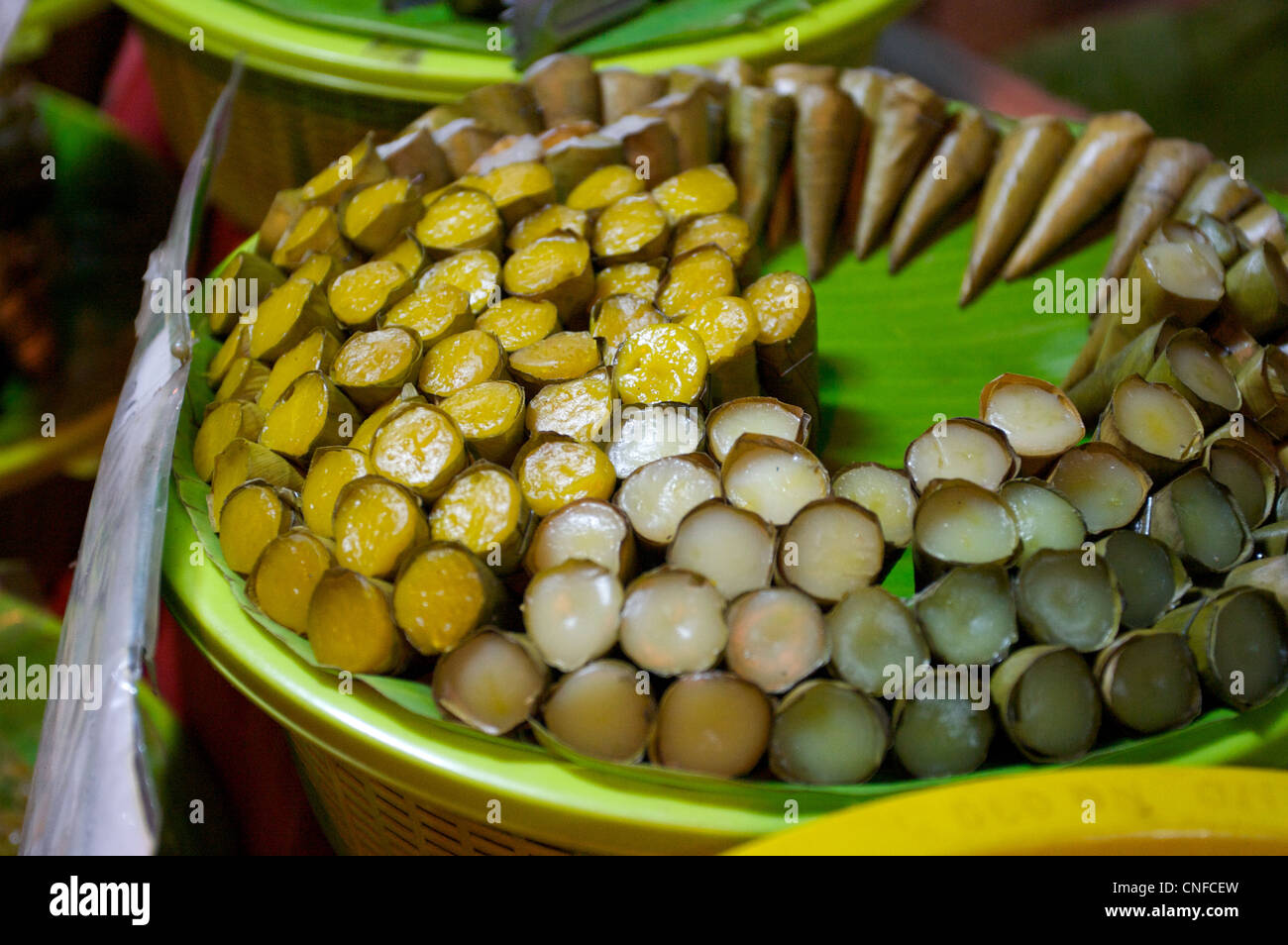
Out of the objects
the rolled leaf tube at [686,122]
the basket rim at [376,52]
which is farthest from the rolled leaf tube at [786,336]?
the basket rim at [376,52]

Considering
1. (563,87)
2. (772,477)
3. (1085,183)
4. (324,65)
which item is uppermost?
(324,65)

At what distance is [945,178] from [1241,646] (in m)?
0.92

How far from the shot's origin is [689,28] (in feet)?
6.09

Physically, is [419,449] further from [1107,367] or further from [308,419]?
[1107,367]

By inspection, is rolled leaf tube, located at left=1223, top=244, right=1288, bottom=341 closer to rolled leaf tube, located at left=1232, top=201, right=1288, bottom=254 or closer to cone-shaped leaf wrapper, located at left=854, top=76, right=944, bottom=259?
rolled leaf tube, located at left=1232, top=201, right=1288, bottom=254

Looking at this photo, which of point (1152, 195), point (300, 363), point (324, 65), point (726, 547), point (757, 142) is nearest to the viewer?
point (726, 547)

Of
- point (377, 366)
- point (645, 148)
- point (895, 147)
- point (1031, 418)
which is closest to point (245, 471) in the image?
point (377, 366)

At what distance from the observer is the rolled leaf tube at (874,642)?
34.5 inches

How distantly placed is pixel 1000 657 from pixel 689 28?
4.53 ft

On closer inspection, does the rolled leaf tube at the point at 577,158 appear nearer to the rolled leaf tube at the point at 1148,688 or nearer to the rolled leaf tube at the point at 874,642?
the rolled leaf tube at the point at 874,642

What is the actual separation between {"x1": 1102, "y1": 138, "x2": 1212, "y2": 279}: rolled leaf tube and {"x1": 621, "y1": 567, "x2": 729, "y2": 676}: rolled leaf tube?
883mm

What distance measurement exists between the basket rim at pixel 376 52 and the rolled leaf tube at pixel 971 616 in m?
1.22

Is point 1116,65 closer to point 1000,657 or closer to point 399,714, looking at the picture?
point 1000,657

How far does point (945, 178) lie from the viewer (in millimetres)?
1569
